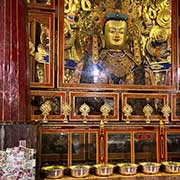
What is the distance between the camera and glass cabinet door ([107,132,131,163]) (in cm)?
446

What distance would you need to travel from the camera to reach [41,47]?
4.34m

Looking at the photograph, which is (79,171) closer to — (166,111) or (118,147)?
(118,147)

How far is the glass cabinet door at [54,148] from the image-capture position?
4.25m

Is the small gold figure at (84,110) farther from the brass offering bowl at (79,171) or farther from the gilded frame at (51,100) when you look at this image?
the brass offering bowl at (79,171)

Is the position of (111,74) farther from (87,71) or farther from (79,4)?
(79,4)

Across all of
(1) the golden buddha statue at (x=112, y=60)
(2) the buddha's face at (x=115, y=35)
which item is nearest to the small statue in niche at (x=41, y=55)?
(1) the golden buddha statue at (x=112, y=60)

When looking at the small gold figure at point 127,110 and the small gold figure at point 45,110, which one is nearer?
the small gold figure at point 45,110

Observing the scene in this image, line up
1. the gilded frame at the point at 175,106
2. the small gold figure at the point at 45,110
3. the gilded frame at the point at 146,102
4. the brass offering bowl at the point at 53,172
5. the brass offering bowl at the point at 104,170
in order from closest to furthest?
1. the brass offering bowl at the point at 53,172
2. the brass offering bowl at the point at 104,170
3. the small gold figure at the point at 45,110
4. the gilded frame at the point at 146,102
5. the gilded frame at the point at 175,106

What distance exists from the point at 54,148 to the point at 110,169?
0.73 metres

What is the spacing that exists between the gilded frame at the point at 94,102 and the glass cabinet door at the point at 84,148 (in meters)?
0.21

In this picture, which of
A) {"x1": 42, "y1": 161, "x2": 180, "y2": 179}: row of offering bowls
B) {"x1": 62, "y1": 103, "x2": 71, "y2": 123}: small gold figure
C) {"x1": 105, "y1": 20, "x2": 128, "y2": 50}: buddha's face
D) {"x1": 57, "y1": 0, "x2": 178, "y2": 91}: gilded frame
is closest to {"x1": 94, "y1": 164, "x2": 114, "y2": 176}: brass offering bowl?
{"x1": 42, "y1": 161, "x2": 180, "y2": 179}: row of offering bowls

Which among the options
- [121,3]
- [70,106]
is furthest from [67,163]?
[121,3]

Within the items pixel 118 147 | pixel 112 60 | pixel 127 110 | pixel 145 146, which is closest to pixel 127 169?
pixel 118 147

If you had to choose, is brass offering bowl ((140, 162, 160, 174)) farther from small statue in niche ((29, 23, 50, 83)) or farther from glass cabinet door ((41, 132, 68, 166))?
small statue in niche ((29, 23, 50, 83))
